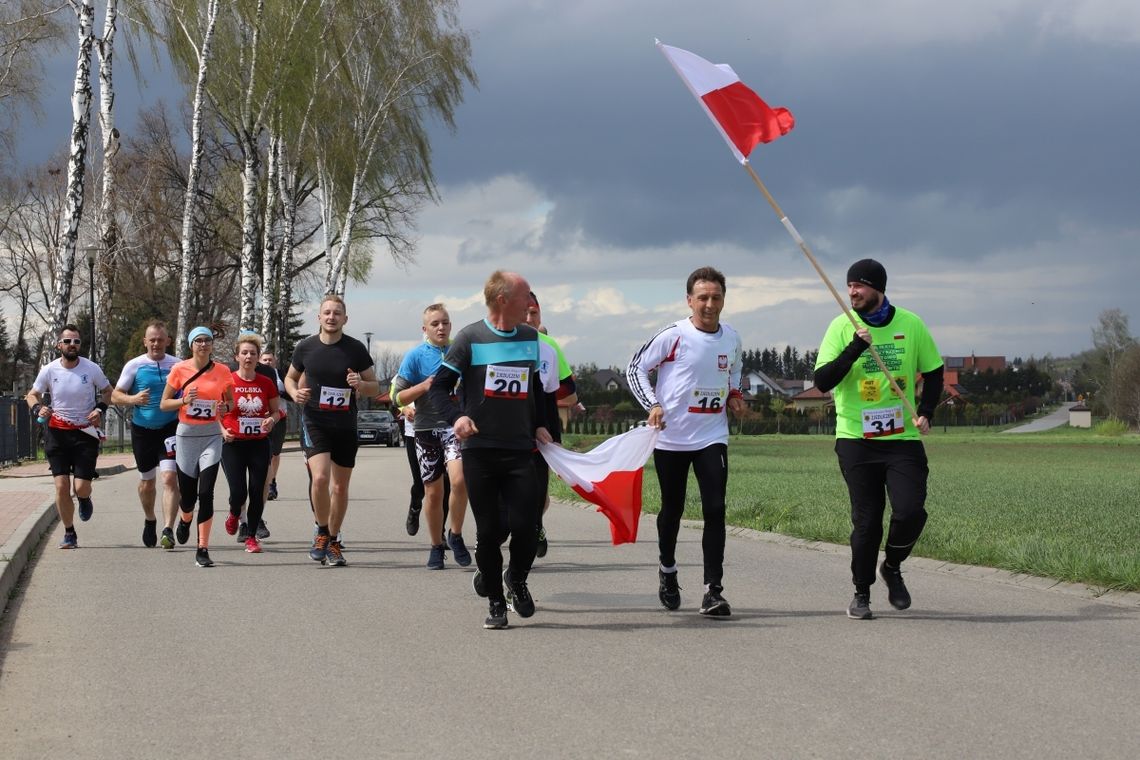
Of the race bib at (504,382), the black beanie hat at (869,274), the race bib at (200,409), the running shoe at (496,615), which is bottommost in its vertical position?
the running shoe at (496,615)

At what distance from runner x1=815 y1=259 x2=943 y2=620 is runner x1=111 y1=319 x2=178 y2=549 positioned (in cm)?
645

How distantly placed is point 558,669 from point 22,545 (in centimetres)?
642

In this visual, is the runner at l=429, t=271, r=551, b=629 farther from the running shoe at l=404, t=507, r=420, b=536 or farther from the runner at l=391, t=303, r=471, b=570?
the running shoe at l=404, t=507, r=420, b=536

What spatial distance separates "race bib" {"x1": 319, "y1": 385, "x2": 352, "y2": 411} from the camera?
33.9 ft

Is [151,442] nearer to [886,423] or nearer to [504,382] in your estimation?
[504,382]

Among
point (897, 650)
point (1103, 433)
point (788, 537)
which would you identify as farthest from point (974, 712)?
point (1103, 433)

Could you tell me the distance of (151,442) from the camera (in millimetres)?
12219

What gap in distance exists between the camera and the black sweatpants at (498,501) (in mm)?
7508

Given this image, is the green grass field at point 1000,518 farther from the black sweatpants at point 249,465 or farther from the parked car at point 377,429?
the parked car at point 377,429

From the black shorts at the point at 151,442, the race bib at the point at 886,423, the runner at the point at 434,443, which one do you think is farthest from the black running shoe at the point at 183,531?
the race bib at the point at 886,423

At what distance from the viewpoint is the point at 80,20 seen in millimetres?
27672

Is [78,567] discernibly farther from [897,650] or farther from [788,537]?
[897,650]

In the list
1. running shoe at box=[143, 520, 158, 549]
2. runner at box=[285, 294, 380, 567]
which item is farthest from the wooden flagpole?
running shoe at box=[143, 520, 158, 549]

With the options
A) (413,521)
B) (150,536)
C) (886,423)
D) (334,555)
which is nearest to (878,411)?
(886,423)
